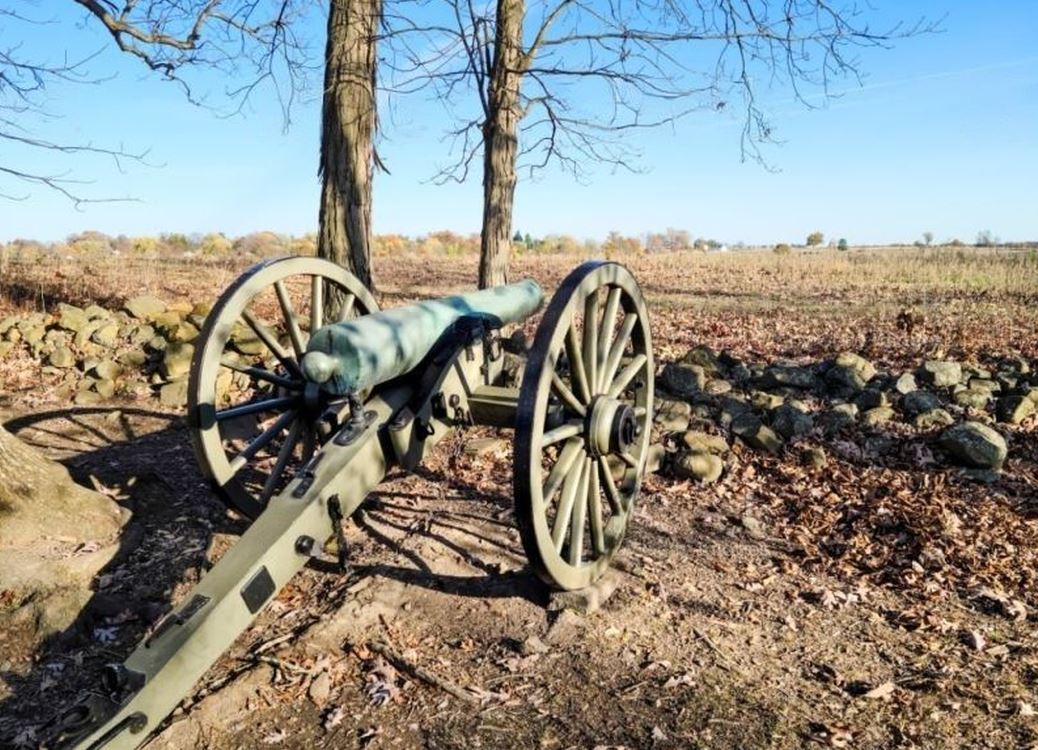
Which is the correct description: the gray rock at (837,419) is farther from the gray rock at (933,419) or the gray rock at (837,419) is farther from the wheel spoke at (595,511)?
the wheel spoke at (595,511)

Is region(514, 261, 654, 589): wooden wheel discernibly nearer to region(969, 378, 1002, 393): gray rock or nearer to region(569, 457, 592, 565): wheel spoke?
region(569, 457, 592, 565): wheel spoke

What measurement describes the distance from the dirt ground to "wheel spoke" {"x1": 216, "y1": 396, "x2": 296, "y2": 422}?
2.91ft

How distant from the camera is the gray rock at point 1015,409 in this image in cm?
639

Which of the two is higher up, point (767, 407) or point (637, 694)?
point (767, 407)

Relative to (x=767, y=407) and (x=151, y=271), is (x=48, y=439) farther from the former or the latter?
(x=151, y=271)

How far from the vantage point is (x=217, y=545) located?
446 centimetres

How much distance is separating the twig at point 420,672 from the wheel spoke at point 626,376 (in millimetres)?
1493

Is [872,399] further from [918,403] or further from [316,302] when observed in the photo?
[316,302]

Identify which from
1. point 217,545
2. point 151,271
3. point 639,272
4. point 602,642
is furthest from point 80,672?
point 639,272

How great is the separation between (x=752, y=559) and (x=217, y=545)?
297 cm

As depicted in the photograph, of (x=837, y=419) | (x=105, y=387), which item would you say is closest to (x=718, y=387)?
(x=837, y=419)

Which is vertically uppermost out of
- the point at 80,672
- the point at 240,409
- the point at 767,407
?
the point at 240,409

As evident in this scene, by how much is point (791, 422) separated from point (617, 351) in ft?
9.46

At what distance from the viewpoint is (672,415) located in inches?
254
